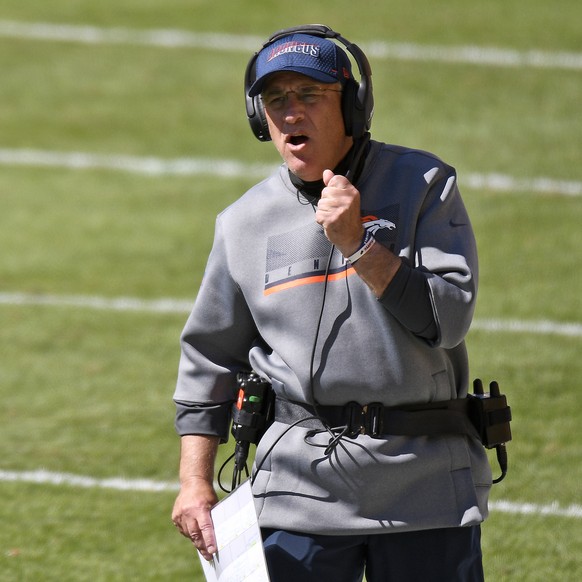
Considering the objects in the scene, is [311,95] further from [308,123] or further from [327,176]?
[327,176]

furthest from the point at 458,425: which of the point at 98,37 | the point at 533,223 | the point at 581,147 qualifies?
the point at 98,37

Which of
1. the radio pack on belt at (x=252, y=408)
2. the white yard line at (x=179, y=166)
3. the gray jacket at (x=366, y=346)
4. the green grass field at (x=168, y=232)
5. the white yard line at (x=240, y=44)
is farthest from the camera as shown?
the white yard line at (x=240, y=44)

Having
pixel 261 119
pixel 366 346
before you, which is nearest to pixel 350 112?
pixel 261 119

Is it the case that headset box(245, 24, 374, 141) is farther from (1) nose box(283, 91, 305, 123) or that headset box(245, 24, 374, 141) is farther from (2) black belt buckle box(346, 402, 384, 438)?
(2) black belt buckle box(346, 402, 384, 438)

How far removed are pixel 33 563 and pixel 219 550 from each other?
6.52ft

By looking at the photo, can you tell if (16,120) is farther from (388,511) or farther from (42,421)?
(388,511)

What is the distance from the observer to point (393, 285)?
254 centimetres

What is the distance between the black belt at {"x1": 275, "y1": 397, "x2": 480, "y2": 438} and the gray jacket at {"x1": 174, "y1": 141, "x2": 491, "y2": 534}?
22 millimetres

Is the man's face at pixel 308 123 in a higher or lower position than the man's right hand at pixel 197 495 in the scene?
higher

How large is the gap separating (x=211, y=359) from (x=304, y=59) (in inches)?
30.2

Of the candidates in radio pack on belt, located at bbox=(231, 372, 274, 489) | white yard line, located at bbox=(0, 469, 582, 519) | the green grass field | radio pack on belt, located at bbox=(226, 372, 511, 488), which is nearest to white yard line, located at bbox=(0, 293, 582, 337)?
the green grass field

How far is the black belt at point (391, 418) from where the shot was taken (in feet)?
8.94

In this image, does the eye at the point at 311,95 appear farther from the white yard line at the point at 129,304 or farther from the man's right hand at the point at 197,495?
the white yard line at the point at 129,304

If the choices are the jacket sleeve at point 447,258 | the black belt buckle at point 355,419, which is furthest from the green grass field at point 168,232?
the jacket sleeve at point 447,258
